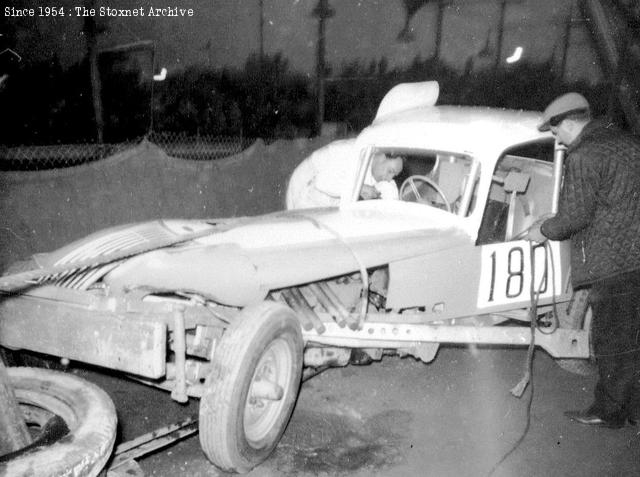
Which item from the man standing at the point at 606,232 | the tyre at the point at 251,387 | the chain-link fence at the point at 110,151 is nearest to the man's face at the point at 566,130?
the man standing at the point at 606,232

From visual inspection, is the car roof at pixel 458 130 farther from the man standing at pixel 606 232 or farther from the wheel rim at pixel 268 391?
the wheel rim at pixel 268 391

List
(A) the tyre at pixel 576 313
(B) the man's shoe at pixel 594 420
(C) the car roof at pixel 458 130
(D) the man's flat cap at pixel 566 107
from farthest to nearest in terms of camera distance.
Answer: (A) the tyre at pixel 576 313 < (C) the car roof at pixel 458 130 < (B) the man's shoe at pixel 594 420 < (D) the man's flat cap at pixel 566 107

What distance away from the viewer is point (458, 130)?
13.0 feet

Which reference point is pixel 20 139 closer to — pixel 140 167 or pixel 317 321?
pixel 140 167

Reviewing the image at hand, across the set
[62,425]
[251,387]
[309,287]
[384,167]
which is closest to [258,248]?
[309,287]

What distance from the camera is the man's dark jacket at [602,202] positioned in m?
3.26

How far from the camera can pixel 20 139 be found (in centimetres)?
2472

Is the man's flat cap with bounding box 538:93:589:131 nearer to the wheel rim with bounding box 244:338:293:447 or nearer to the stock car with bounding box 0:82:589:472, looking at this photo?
the stock car with bounding box 0:82:589:472

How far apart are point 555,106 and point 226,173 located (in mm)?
5145

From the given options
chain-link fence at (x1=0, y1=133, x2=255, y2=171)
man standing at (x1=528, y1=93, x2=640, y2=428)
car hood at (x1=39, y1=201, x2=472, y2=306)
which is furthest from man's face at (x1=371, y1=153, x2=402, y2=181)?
chain-link fence at (x1=0, y1=133, x2=255, y2=171)

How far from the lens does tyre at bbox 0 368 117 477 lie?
1870 mm

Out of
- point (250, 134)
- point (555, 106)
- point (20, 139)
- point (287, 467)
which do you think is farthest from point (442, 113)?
point (20, 139)

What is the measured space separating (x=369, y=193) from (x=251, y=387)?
2144mm

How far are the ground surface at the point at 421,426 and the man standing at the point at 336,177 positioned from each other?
1597 mm
